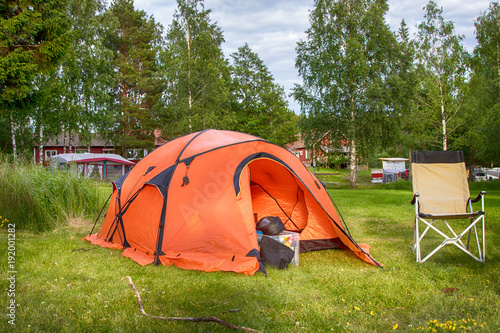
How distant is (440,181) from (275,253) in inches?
107

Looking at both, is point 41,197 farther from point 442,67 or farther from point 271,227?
point 442,67

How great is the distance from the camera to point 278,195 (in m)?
6.09

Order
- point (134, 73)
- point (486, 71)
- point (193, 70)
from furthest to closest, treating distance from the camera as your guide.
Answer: point (134, 73) → point (193, 70) → point (486, 71)

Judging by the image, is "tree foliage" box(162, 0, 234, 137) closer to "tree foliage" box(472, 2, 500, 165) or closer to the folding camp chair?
"tree foliage" box(472, 2, 500, 165)

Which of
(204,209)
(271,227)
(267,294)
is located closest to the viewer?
(267,294)

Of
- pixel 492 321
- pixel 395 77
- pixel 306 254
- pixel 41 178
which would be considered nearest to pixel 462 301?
pixel 492 321

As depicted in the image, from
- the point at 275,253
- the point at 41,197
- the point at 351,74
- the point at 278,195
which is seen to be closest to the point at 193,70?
the point at 351,74

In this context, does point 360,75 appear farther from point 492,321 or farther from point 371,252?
point 492,321

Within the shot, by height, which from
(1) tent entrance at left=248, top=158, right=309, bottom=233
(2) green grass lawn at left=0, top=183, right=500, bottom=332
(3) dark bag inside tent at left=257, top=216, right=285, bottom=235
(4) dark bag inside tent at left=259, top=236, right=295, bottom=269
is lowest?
(2) green grass lawn at left=0, top=183, right=500, bottom=332

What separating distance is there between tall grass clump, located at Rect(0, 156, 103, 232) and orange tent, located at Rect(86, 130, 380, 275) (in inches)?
51.3

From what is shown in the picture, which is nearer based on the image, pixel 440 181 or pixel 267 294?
pixel 267 294

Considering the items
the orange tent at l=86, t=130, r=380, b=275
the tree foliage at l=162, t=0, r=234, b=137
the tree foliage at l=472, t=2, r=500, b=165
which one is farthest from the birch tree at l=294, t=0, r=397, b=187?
the orange tent at l=86, t=130, r=380, b=275

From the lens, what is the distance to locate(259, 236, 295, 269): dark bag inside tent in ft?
13.8

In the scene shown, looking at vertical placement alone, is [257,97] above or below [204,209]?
above
